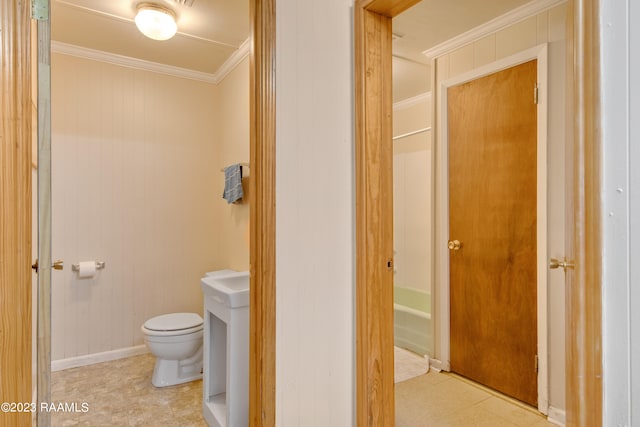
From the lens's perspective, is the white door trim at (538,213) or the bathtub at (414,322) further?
the bathtub at (414,322)

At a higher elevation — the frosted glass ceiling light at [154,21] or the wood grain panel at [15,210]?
the frosted glass ceiling light at [154,21]

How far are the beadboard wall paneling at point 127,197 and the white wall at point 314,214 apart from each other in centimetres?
204

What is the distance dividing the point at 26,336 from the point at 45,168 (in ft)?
1.68

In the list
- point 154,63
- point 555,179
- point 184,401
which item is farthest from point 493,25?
point 184,401

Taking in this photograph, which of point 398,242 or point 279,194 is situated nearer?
point 279,194

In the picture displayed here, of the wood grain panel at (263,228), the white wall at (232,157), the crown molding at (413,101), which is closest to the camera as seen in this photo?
the wood grain panel at (263,228)

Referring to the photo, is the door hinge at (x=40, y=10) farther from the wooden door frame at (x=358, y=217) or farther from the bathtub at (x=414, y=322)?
the bathtub at (x=414, y=322)

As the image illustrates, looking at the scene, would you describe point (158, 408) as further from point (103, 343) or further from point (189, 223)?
point (189, 223)

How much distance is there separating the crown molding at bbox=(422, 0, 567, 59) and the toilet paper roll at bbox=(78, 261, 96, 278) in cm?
311

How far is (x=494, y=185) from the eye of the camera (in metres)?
2.38

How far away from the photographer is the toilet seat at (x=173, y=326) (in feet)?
7.96

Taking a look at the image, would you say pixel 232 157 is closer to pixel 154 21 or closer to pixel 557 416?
pixel 154 21

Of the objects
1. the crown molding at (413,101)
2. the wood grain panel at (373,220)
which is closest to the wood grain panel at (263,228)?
the wood grain panel at (373,220)

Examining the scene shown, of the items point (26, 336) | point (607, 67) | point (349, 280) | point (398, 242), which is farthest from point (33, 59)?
point (398, 242)
